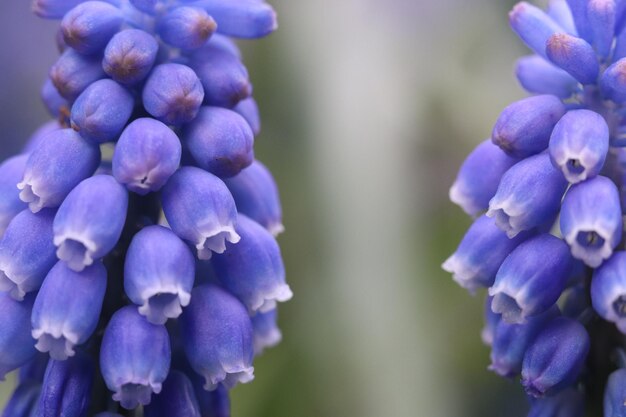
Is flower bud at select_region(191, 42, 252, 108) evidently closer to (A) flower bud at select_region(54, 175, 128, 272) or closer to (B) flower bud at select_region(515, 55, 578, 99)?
(A) flower bud at select_region(54, 175, 128, 272)

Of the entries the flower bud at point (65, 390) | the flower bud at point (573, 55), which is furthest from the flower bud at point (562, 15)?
the flower bud at point (65, 390)

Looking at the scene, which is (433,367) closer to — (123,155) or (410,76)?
(410,76)

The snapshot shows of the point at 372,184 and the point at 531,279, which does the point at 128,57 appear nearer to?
the point at 531,279

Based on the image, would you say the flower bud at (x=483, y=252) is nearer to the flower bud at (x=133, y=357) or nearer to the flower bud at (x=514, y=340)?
the flower bud at (x=514, y=340)

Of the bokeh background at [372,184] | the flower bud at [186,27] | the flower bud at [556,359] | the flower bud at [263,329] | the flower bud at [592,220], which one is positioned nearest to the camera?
the flower bud at [592,220]

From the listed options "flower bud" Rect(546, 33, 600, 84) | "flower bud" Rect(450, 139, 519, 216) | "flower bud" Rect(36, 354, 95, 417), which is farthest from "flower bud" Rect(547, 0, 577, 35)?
"flower bud" Rect(36, 354, 95, 417)
